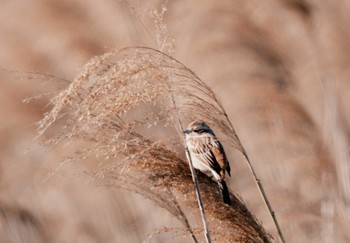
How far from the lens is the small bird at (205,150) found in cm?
422

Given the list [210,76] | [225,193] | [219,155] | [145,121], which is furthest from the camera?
[210,76]

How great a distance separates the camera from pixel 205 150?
4.34m

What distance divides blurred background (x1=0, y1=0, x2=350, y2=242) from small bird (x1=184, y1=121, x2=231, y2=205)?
9.61 ft

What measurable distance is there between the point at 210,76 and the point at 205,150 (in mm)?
4759

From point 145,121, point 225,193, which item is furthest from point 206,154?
point 145,121

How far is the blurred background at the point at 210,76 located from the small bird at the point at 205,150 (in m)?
2.93

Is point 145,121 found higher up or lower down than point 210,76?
lower down

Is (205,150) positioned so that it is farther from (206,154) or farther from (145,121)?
(145,121)

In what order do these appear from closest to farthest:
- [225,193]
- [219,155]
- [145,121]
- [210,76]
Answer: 1. [145,121]
2. [225,193]
3. [219,155]
4. [210,76]

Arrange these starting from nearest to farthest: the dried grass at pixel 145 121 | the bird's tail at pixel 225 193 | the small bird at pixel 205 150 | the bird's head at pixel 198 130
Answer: the dried grass at pixel 145 121 → the bird's tail at pixel 225 193 → the small bird at pixel 205 150 → the bird's head at pixel 198 130

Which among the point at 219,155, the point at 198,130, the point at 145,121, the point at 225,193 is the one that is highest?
the point at 198,130

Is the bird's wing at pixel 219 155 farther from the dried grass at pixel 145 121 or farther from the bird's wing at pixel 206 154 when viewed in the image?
the dried grass at pixel 145 121

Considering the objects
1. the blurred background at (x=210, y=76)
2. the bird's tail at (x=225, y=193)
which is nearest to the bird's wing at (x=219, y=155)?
the bird's tail at (x=225, y=193)

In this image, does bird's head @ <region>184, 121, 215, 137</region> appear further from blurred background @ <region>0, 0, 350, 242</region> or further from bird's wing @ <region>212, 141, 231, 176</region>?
blurred background @ <region>0, 0, 350, 242</region>
